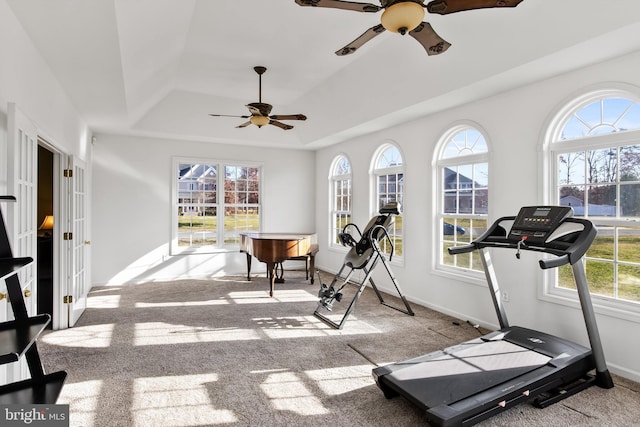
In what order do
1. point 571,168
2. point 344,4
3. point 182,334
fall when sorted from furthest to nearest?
point 182,334
point 571,168
point 344,4

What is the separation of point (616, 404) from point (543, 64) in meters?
2.78

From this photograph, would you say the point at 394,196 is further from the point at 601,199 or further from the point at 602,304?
the point at 602,304

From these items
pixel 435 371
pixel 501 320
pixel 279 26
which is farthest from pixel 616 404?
pixel 279 26

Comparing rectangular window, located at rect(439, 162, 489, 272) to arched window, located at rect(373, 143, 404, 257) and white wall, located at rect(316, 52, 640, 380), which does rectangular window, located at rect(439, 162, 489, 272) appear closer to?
white wall, located at rect(316, 52, 640, 380)

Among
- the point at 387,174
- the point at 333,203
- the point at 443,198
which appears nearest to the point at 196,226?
the point at 333,203

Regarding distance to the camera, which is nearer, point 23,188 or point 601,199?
point 23,188

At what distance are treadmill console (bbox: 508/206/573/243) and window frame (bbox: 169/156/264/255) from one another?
18.4 ft

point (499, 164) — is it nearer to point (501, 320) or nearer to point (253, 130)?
point (501, 320)

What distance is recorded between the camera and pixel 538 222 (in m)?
3.20

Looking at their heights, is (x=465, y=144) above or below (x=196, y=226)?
above

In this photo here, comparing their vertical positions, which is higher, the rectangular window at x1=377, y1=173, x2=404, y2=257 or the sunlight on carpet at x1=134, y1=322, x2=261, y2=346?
the rectangular window at x1=377, y1=173, x2=404, y2=257

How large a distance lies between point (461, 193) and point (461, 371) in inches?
106

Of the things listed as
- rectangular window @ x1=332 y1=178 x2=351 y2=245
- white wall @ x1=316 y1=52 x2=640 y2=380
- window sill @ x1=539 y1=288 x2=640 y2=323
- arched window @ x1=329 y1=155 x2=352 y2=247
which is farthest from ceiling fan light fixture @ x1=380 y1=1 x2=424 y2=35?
rectangular window @ x1=332 y1=178 x2=351 y2=245

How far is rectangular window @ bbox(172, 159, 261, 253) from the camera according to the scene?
7417 millimetres
